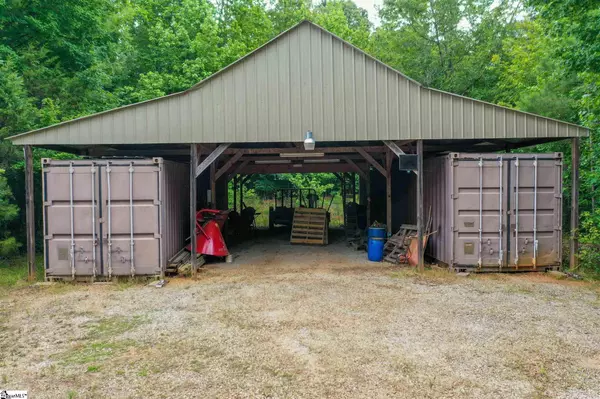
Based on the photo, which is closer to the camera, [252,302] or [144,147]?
[252,302]

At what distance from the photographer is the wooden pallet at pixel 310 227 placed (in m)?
13.0

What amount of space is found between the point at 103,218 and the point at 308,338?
525cm

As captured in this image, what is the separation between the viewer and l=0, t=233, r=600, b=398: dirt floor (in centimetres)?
358

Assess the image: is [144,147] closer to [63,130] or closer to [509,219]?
[63,130]

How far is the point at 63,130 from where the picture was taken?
800 cm

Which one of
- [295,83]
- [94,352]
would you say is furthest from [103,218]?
[295,83]

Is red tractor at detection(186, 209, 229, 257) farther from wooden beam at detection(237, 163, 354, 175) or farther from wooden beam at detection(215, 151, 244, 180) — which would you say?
A: wooden beam at detection(237, 163, 354, 175)

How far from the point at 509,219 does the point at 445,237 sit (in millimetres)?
1321

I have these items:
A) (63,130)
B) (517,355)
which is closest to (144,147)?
(63,130)

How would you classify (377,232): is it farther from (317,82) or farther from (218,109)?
(218,109)

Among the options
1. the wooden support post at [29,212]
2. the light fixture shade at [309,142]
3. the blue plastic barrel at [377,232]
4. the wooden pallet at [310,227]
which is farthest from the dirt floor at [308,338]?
the wooden pallet at [310,227]

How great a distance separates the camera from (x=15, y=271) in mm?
9141

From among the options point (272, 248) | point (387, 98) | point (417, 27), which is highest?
point (417, 27)

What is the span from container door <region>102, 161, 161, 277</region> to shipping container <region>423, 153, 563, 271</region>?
6.17m
